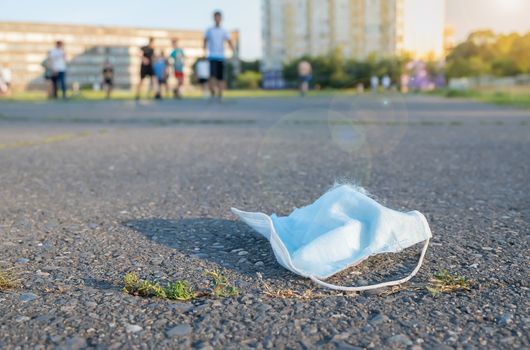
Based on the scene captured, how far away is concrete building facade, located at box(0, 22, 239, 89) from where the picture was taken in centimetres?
6125

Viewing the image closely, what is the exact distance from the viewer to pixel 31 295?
1.41 meters

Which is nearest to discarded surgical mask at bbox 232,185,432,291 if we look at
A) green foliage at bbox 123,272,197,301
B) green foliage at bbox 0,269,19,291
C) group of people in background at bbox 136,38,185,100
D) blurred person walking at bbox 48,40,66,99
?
green foliage at bbox 123,272,197,301

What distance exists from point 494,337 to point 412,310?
191mm

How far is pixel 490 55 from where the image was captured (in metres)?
53.7

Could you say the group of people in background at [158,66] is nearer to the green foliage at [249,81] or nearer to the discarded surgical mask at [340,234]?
the discarded surgical mask at [340,234]

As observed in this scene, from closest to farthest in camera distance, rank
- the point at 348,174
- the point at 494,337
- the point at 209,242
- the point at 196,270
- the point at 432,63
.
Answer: the point at 494,337 < the point at 196,270 < the point at 209,242 < the point at 348,174 < the point at 432,63

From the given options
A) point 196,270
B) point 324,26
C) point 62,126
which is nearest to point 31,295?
point 196,270

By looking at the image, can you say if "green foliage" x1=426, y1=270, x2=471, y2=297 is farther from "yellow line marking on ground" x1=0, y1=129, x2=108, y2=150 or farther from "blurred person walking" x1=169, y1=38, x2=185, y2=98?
"blurred person walking" x1=169, y1=38, x2=185, y2=98

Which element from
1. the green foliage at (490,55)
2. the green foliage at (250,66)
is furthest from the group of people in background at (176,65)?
the green foliage at (250,66)

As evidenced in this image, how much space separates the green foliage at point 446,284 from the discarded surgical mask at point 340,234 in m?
0.06

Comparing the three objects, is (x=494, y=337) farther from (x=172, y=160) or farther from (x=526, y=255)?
(x=172, y=160)

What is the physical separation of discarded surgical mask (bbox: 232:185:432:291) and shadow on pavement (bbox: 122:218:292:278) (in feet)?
0.19

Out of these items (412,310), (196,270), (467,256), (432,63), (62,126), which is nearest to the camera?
(412,310)

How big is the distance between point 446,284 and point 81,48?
68394 mm
